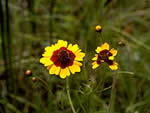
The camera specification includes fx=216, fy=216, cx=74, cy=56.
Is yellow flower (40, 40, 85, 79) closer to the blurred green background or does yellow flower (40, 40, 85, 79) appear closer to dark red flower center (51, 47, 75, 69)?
dark red flower center (51, 47, 75, 69)

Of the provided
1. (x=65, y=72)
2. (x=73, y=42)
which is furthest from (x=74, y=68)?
(x=73, y=42)

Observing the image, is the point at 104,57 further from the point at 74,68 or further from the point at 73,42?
the point at 73,42

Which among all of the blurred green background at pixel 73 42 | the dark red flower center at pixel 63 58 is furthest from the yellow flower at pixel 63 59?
the blurred green background at pixel 73 42

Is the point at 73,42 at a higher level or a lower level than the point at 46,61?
higher

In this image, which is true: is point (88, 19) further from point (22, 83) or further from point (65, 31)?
point (22, 83)

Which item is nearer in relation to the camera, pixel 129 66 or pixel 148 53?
pixel 129 66

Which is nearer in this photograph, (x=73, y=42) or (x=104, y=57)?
(x=104, y=57)

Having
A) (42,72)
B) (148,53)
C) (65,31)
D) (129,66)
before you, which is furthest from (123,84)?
(65,31)
